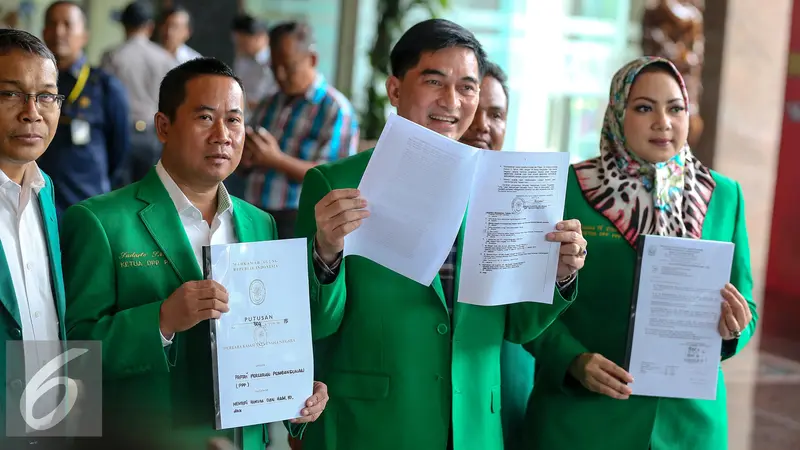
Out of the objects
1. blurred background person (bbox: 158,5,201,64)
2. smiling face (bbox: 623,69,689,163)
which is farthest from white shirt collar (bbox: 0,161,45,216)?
blurred background person (bbox: 158,5,201,64)

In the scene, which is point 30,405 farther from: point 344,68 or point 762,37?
point 762,37

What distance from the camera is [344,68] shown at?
7918 mm

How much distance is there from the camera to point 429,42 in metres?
2.19

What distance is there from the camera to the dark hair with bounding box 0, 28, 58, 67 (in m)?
1.89

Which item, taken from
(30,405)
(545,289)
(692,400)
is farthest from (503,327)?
(30,405)

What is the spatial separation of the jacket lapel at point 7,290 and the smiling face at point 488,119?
1.42 m

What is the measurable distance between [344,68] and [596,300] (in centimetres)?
567

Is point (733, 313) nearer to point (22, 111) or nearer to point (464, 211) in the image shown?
point (464, 211)

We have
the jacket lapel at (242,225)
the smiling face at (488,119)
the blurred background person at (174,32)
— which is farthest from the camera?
the blurred background person at (174,32)

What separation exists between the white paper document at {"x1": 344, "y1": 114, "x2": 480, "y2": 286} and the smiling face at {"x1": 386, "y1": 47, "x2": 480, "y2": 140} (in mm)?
185

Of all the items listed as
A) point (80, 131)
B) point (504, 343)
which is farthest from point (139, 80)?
point (504, 343)

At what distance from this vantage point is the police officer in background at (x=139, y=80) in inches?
233

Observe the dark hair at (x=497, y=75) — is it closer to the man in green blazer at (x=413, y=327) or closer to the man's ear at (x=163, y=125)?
the man in green blazer at (x=413, y=327)

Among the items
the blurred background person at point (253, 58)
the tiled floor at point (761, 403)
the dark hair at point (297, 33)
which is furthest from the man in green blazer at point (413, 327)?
the blurred background person at point (253, 58)
